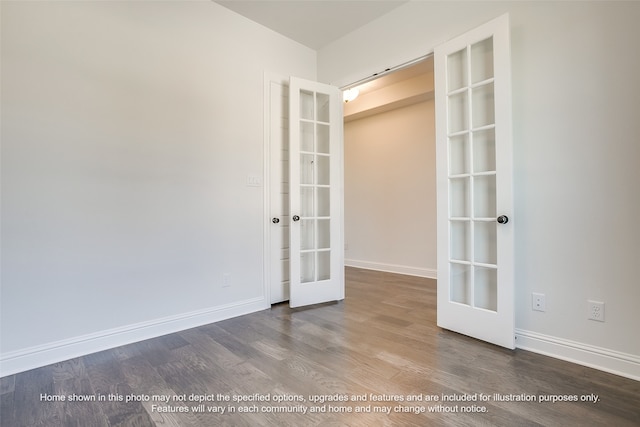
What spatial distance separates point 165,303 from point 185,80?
1.81 metres

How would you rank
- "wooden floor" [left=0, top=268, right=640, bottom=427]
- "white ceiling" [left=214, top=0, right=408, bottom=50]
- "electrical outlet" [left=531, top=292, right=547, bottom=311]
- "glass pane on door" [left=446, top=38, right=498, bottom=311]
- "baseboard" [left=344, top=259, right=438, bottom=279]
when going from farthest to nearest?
"baseboard" [left=344, top=259, right=438, bottom=279] → "white ceiling" [left=214, top=0, right=408, bottom=50] → "glass pane on door" [left=446, top=38, right=498, bottom=311] → "electrical outlet" [left=531, top=292, right=547, bottom=311] → "wooden floor" [left=0, top=268, right=640, bottom=427]

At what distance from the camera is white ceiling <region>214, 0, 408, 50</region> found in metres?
2.66

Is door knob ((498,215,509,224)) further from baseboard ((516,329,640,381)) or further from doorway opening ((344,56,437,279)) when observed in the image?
doorway opening ((344,56,437,279))

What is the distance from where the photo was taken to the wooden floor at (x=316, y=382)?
1365mm

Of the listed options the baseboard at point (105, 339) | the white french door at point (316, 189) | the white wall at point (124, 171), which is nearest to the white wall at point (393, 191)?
the white french door at point (316, 189)

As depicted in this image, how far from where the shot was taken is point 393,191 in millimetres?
4668

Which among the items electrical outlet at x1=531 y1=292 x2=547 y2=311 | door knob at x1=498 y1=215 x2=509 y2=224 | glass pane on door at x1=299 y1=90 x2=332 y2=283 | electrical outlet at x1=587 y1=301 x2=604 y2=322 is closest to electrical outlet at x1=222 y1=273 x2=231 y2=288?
glass pane on door at x1=299 y1=90 x2=332 y2=283

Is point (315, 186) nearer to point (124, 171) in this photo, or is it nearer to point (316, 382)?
point (124, 171)

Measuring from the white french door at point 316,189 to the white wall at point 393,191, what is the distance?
1.59 metres

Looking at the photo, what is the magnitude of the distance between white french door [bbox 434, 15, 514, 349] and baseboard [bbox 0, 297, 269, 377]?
6.27 ft

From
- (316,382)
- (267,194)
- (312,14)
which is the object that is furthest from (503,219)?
(312,14)

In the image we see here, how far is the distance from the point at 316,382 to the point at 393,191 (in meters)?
3.49

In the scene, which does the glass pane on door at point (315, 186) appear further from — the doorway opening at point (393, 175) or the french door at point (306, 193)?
the doorway opening at point (393, 175)

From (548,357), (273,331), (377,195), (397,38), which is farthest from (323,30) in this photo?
(548,357)
